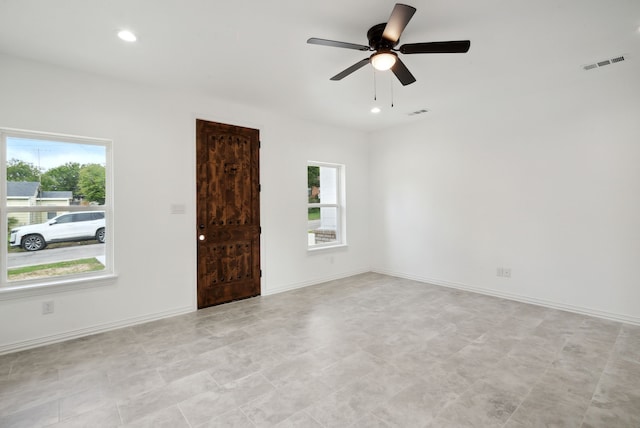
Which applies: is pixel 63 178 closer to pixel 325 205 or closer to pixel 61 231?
pixel 61 231

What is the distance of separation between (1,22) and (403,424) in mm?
4199

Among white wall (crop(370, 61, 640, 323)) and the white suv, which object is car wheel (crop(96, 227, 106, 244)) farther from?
white wall (crop(370, 61, 640, 323))

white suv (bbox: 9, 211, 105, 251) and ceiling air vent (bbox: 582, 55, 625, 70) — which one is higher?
ceiling air vent (bbox: 582, 55, 625, 70)

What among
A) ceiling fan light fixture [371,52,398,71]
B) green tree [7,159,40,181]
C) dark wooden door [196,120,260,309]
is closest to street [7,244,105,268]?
green tree [7,159,40,181]

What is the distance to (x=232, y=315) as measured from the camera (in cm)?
385

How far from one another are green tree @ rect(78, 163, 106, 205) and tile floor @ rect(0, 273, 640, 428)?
152cm

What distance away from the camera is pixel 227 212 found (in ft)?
14.3

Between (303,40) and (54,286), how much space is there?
3.46 meters

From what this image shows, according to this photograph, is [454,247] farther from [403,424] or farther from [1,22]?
[1,22]

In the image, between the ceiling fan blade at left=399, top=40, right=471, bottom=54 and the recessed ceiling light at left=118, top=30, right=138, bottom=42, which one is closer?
the ceiling fan blade at left=399, top=40, right=471, bottom=54

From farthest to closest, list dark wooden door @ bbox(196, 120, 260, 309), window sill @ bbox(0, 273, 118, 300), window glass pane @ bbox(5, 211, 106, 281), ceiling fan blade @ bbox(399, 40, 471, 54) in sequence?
dark wooden door @ bbox(196, 120, 260, 309) → window glass pane @ bbox(5, 211, 106, 281) → window sill @ bbox(0, 273, 118, 300) → ceiling fan blade @ bbox(399, 40, 471, 54)

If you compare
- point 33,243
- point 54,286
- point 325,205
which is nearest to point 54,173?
point 33,243

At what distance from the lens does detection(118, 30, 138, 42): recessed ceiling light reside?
8.40ft

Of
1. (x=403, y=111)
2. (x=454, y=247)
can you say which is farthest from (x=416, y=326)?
(x=403, y=111)
